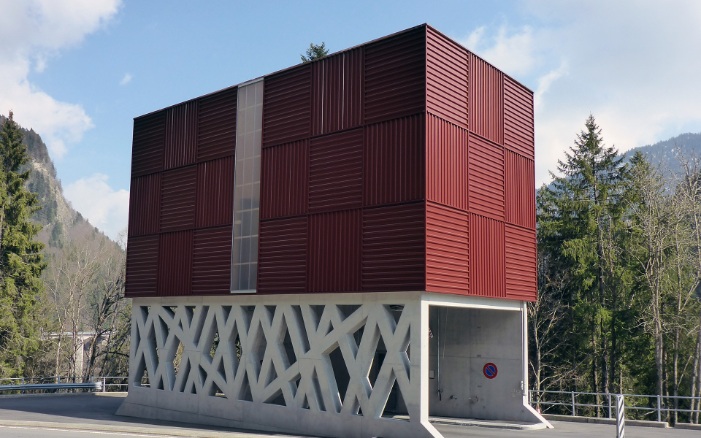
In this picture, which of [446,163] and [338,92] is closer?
[446,163]

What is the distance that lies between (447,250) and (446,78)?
5745mm

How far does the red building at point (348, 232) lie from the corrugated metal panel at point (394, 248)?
0.16 ft

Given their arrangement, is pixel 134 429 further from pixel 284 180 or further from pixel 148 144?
pixel 148 144

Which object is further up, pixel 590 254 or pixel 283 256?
pixel 590 254

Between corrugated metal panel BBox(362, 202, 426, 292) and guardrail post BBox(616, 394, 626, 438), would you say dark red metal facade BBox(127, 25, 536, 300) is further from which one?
guardrail post BBox(616, 394, 626, 438)

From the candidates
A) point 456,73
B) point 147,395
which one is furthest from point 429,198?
point 147,395

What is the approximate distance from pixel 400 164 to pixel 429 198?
1552 mm

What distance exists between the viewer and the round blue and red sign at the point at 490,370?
26766 mm

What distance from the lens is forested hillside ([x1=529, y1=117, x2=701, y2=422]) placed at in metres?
40.3

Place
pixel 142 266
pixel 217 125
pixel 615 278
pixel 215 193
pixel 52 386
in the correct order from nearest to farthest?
pixel 215 193 → pixel 217 125 → pixel 142 266 → pixel 52 386 → pixel 615 278

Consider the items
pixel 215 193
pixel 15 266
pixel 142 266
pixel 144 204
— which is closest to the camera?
pixel 215 193

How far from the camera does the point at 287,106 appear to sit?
27094 millimetres

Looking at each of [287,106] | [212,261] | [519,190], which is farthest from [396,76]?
A: [212,261]

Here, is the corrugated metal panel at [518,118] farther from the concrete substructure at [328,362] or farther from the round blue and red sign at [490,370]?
the round blue and red sign at [490,370]
